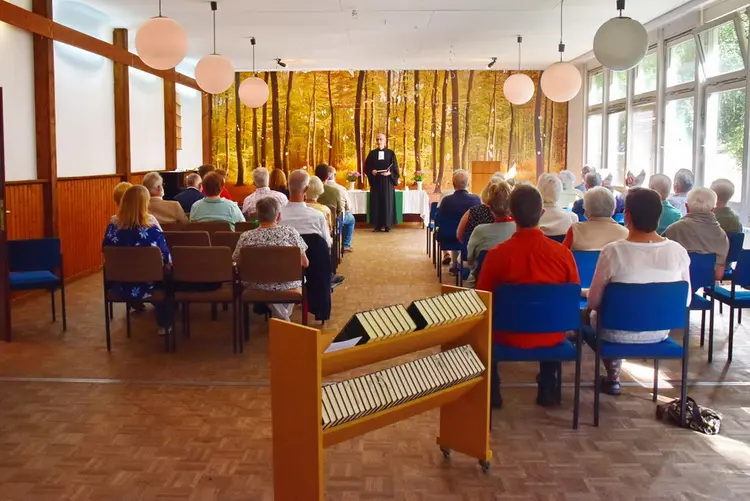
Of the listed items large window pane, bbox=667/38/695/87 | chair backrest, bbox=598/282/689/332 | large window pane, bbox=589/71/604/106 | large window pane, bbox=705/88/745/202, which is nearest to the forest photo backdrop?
large window pane, bbox=589/71/604/106

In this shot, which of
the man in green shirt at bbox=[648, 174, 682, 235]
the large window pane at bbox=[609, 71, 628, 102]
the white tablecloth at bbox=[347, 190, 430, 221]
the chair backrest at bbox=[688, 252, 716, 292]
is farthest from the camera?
the white tablecloth at bbox=[347, 190, 430, 221]

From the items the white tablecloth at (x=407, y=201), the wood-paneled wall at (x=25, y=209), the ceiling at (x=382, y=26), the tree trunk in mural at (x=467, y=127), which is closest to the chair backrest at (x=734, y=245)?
the ceiling at (x=382, y=26)

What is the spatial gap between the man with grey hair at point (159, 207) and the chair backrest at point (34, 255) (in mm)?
1133

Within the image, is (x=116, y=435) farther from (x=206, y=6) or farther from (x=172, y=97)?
(x=172, y=97)

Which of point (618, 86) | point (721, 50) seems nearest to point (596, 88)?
point (618, 86)

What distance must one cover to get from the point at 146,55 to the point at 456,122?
1011cm

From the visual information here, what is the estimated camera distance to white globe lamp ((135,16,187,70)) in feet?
21.8

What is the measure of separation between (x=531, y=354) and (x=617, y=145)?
1058cm

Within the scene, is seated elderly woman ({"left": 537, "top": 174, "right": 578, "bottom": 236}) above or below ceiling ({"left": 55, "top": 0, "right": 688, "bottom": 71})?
below

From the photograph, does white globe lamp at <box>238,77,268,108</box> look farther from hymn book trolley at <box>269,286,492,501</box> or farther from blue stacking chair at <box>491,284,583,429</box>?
hymn book trolley at <box>269,286,492,501</box>

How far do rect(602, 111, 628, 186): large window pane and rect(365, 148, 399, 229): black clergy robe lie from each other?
4011 millimetres

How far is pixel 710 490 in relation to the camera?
3.30 metres

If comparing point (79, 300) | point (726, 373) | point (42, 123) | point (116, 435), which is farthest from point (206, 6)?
point (726, 373)

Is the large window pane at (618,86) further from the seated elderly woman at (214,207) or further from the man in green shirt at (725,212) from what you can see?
the seated elderly woman at (214,207)
